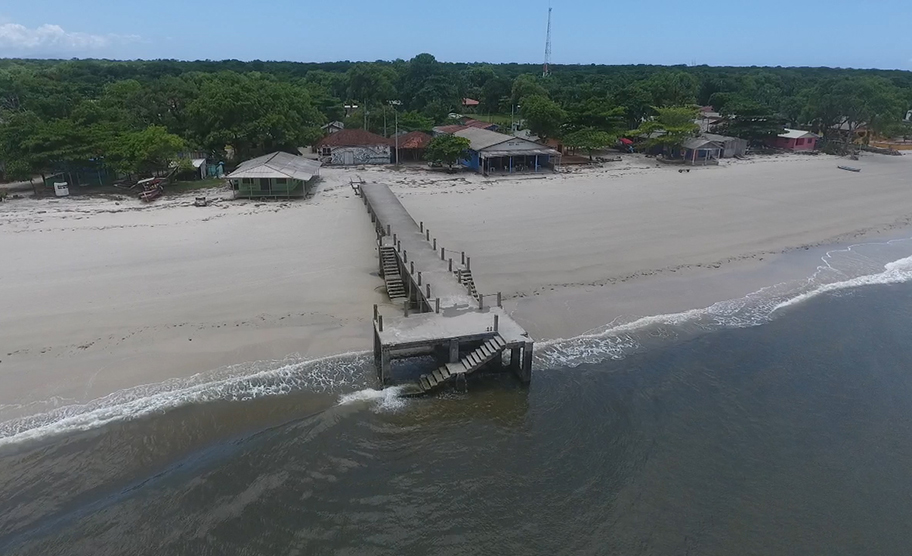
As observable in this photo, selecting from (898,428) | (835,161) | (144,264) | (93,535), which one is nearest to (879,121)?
(835,161)

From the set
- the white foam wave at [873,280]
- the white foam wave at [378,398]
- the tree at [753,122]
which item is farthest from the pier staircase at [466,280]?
the tree at [753,122]

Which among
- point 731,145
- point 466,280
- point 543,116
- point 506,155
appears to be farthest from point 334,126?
point 466,280

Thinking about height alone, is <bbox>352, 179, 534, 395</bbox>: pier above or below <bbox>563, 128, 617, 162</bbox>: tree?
below

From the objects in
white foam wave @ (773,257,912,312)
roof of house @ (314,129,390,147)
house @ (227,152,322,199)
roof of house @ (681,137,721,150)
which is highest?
roof of house @ (314,129,390,147)

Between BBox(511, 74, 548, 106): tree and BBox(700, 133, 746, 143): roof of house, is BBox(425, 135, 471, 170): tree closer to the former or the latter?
BBox(700, 133, 746, 143): roof of house

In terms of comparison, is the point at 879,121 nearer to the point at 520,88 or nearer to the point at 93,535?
the point at 520,88

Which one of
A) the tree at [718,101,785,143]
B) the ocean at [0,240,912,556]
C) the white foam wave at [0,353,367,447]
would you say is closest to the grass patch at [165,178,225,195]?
the white foam wave at [0,353,367,447]
